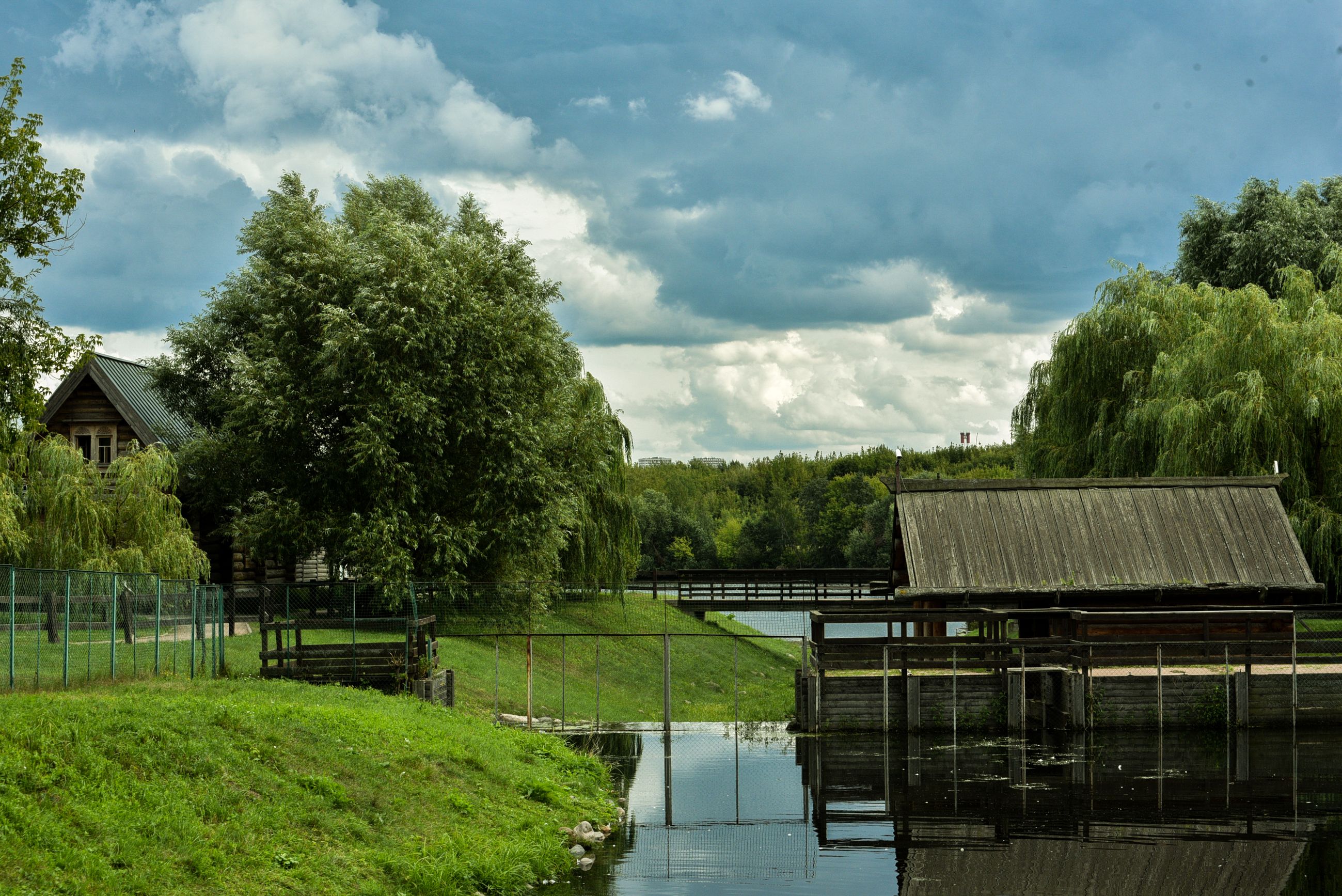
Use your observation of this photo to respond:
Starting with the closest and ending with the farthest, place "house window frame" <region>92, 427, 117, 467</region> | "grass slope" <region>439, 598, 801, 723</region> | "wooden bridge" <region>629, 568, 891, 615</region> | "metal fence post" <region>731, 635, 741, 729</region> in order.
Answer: "metal fence post" <region>731, 635, 741, 729</region>
"grass slope" <region>439, 598, 801, 723</region>
"house window frame" <region>92, 427, 117, 467</region>
"wooden bridge" <region>629, 568, 891, 615</region>

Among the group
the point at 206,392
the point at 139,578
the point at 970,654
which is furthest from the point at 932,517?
the point at 206,392

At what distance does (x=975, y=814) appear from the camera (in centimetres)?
1567

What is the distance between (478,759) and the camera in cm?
1559

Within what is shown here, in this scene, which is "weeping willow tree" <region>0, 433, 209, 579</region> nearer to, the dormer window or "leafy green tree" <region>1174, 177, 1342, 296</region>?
the dormer window

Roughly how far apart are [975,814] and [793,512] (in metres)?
109

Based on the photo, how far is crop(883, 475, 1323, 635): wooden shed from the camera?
25.5m

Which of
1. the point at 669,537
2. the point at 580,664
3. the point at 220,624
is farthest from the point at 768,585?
the point at 669,537

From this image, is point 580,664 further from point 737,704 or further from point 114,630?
point 114,630

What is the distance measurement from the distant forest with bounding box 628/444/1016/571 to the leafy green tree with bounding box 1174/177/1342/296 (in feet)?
167

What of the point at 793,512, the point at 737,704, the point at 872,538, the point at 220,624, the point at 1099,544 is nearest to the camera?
the point at 737,704

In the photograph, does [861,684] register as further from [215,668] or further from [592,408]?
[592,408]

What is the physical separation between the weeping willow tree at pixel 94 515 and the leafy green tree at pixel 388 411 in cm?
190

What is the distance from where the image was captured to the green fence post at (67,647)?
59.5 ft

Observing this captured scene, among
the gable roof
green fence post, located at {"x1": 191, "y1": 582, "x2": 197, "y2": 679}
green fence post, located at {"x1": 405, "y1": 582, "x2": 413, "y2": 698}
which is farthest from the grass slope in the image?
the gable roof
